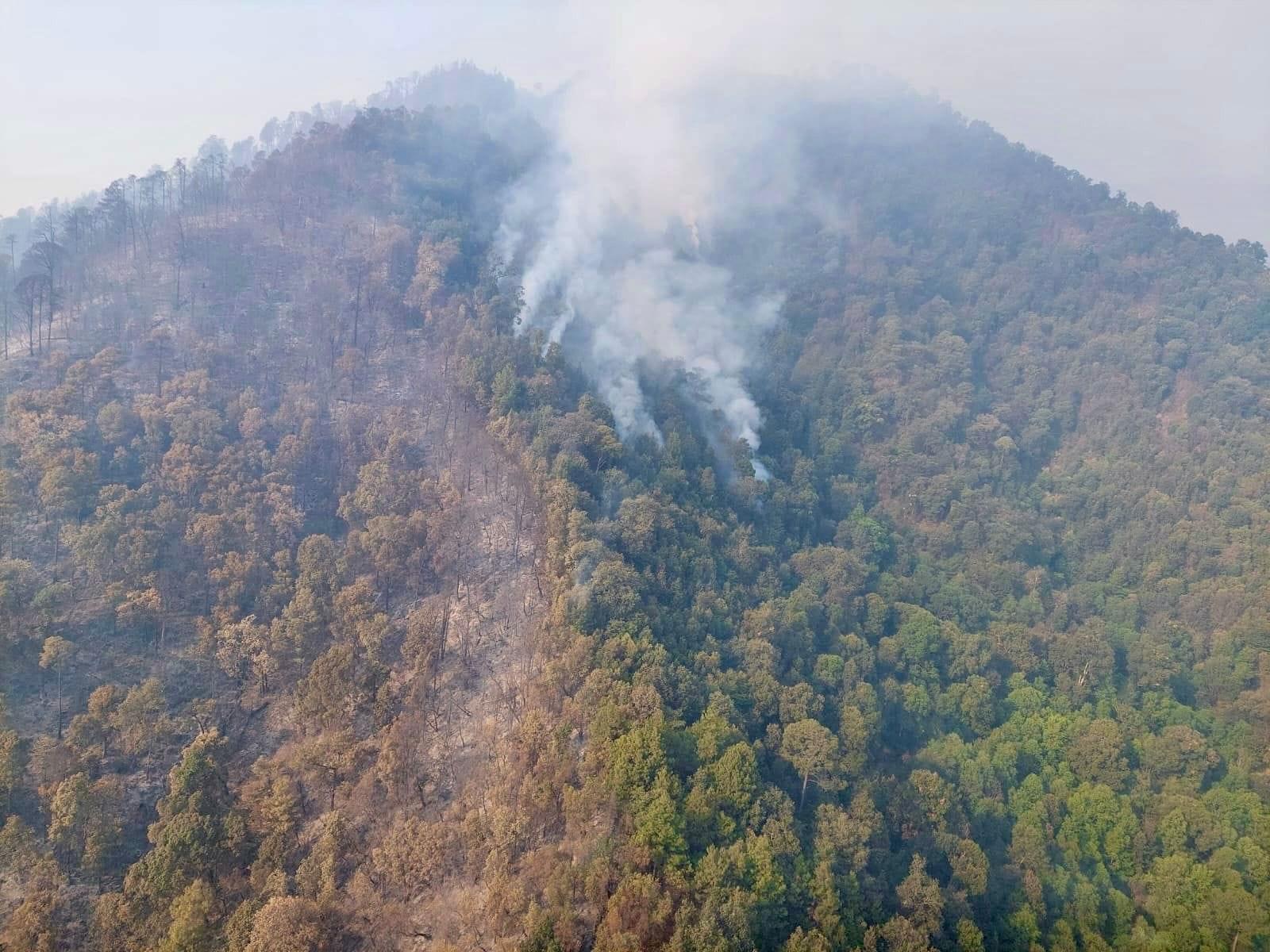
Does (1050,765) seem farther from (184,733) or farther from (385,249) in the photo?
(385,249)

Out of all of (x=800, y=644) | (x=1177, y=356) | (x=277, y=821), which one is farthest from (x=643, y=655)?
(x=1177, y=356)

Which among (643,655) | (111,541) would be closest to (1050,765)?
(643,655)

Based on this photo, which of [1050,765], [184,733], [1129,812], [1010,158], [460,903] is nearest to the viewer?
[460,903]

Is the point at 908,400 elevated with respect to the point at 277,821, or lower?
elevated

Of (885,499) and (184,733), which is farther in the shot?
(885,499)

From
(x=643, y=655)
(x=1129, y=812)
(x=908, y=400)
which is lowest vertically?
(x=1129, y=812)

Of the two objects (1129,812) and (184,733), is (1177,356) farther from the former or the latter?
(184,733)

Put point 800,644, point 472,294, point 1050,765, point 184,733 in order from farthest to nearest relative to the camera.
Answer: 1. point 472,294
2. point 800,644
3. point 1050,765
4. point 184,733
